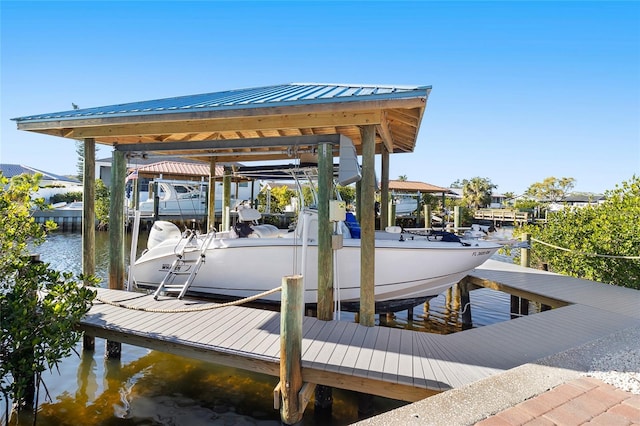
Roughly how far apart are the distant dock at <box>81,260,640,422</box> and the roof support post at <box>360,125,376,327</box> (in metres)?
0.32

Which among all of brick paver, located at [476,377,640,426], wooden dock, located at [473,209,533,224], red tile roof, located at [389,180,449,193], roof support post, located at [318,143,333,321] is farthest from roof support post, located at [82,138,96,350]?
wooden dock, located at [473,209,533,224]

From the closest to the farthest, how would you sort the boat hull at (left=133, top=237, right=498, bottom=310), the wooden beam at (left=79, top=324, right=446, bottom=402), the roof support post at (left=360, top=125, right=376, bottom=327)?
the wooden beam at (left=79, top=324, right=446, bottom=402) → the roof support post at (left=360, top=125, right=376, bottom=327) → the boat hull at (left=133, top=237, right=498, bottom=310)

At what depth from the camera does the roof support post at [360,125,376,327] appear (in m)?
5.01

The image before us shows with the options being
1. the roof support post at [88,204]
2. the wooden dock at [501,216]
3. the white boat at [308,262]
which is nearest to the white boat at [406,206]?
the wooden dock at [501,216]

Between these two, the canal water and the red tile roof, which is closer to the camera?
the canal water

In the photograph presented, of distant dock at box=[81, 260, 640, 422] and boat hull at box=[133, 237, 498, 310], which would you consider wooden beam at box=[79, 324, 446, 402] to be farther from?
boat hull at box=[133, 237, 498, 310]

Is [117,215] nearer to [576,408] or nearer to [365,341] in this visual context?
[365,341]

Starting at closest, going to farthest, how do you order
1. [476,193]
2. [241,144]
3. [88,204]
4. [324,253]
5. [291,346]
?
1. [291,346]
2. [324,253]
3. [241,144]
4. [88,204]
5. [476,193]

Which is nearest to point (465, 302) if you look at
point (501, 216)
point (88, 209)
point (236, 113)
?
point (236, 113)

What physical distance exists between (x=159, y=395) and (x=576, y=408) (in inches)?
188

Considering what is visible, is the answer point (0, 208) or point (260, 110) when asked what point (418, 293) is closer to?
point (260, 110)

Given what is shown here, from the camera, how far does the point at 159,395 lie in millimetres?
5086

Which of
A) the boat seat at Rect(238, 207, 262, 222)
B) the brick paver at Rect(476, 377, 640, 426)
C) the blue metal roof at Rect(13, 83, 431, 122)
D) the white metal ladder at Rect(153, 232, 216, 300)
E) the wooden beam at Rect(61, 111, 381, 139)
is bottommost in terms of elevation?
the brick paver at Rect(476, 377, 640, 426)

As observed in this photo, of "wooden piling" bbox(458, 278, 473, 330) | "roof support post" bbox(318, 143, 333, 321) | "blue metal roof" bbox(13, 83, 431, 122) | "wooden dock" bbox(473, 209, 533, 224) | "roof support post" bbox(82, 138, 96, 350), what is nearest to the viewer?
"blue metal roof" bbox(13, 83, 431, 122)
